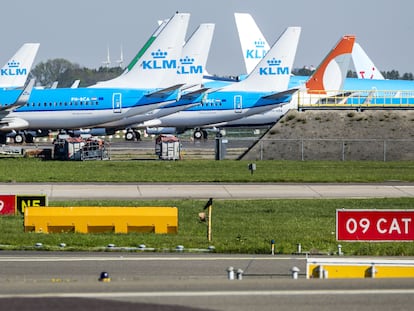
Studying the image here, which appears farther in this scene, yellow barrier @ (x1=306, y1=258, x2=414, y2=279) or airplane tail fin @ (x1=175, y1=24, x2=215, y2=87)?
airplane tail fin @ (x1=175, y1=24, x2=215, y2=87)

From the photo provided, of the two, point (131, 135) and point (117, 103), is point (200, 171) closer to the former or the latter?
point (117, 103)

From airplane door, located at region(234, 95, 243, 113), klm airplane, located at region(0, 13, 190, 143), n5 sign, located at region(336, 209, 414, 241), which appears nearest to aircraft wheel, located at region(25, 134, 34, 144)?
klm airplane, located at region(0, 13, 190, 143)

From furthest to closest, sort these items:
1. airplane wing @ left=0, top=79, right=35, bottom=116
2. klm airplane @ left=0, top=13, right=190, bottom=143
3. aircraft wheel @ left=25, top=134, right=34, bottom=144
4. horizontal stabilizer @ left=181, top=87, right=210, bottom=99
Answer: aircraft wheel @ left=25, top=134, right=34, bottom=144 → horizontal stabilizer @ left=181, top=87, right=210, bottom=99 → klm airplane @ left=0, top=13, right=190, bottom=143 → airplane wing @ left=0, top=79, right=35, bottom=116

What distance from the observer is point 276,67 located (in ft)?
260

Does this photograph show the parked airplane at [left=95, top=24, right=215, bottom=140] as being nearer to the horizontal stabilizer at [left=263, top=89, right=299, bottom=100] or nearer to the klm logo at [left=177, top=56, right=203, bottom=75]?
the klm logo at [left=177, top=56, right=203, bottom=75]

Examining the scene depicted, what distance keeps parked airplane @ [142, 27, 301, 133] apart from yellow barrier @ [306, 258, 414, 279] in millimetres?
60534

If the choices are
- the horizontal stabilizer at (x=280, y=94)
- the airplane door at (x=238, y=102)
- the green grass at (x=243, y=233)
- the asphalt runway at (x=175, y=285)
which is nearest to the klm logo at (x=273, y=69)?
the horizontal stabilizer at (x=280, y=94)

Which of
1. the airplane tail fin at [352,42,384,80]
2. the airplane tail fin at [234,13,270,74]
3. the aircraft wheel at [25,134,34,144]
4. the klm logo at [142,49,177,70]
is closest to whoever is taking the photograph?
the klm logo at [142,49,177,70]

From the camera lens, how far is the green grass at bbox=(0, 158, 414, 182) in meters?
43.0

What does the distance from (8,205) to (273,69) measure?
51091 millimetres

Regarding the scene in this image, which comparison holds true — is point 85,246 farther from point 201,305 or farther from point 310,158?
point 310,158

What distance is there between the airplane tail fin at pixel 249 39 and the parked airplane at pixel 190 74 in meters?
23.2

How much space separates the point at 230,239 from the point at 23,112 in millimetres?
49163

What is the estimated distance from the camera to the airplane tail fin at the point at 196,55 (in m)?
77.8
